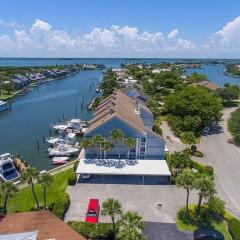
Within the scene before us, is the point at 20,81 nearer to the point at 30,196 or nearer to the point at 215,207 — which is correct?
the point at 30,196

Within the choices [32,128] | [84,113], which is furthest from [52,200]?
[84,113]

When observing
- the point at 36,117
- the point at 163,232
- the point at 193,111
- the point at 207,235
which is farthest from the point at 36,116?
the point at 207,235

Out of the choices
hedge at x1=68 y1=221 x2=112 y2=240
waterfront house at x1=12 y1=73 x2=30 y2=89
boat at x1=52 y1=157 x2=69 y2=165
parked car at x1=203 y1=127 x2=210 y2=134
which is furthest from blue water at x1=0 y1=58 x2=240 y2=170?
parked car at x1=203 y1=127 x2=210 y2=134

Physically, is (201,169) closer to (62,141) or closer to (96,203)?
(96,203)

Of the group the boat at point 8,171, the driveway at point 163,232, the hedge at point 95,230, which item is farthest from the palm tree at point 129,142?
the boat at point 8,171

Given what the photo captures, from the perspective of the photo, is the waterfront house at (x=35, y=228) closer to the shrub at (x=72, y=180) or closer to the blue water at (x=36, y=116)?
the shrub at (x=72, y=180)

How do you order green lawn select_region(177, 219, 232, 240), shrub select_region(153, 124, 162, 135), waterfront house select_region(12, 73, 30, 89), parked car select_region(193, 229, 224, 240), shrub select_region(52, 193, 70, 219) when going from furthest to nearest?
1. waterfront house select_region(12, 73, 30, 89)
2. shrub select_region(153, 124, 162, 135)
3. shrub select_region(52, 193, 70, 219)
4. green lawn select_region(177, 219, 232, 240)
5. parked car select_region(193, 229, 224, 240)

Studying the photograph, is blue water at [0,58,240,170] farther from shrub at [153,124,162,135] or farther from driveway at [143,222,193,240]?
driveway at [143,222,193,240]
